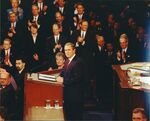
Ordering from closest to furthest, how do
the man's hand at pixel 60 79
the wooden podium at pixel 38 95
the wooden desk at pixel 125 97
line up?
1. the wooden desk at pixel 125 97
2. the wooden podium at pixel 38 95
3. the man's hand at pixel 60 79

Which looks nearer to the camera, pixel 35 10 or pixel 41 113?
pixel 41 113

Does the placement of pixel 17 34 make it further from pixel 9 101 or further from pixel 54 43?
pixel 9 101

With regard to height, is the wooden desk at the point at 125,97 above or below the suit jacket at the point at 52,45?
below

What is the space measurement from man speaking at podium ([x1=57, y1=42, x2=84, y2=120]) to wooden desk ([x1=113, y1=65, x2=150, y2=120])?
1.82 ft

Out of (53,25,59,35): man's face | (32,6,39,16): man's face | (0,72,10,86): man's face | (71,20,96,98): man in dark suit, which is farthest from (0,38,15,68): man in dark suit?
(71,20,96,98): man in dark suit

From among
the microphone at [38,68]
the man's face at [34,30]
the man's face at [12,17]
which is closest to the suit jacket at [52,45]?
the microphone at [38,68]

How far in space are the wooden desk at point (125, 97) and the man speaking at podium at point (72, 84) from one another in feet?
1.82

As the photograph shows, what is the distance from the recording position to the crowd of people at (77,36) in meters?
4.99

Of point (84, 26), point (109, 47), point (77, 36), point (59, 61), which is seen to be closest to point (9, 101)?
point (59, 61)

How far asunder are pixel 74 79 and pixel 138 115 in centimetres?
109

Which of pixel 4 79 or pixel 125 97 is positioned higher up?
pixel 4 79

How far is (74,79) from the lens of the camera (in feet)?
16.4

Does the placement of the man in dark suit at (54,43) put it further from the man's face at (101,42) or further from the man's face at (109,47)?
the man's face at (109,47)

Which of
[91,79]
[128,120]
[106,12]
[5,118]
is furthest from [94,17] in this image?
[5,118]
